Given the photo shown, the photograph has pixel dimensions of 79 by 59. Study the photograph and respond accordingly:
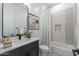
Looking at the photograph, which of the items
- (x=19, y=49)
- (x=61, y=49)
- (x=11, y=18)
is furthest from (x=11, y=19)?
(x=61, y=49)

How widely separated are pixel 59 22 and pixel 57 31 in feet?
0.59

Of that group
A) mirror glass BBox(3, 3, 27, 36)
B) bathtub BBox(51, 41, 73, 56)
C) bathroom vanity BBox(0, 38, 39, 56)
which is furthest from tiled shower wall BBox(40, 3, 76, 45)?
mirror glass BBox(3, 3, 27, 36)

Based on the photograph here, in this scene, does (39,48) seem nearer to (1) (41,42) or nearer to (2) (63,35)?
(1) (41,42)

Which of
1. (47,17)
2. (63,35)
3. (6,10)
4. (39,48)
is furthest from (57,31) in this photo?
(6,10)

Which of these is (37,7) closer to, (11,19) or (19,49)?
(11,19)

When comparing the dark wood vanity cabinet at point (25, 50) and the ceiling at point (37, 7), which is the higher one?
the ceiling at point (37, 7)

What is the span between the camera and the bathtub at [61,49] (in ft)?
5.86

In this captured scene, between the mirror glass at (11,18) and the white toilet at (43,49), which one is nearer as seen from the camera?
the mirror glass at (11,18)

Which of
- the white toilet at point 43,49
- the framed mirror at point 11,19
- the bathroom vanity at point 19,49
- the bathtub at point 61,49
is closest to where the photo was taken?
the bathroom vanity at point 19,49

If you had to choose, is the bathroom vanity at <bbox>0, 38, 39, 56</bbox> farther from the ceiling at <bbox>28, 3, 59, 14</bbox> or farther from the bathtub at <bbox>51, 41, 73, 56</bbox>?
the ceiling at <bbox>28, 3, 59, 14</bbox>

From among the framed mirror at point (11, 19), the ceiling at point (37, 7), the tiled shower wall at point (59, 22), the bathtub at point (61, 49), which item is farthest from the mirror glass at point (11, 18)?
the bathtub at point (61, 49)

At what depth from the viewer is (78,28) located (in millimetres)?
1718

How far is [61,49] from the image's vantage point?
6.37 ft

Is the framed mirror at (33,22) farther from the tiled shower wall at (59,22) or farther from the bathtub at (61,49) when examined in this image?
the bathtub at (61,49)
